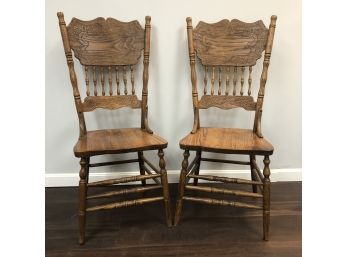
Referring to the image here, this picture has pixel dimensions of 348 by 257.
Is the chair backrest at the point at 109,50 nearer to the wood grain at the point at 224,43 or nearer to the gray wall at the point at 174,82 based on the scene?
the gray wall at the point at 174,82

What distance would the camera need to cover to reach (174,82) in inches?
82.4

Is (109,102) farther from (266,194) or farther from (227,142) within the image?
(266,194)

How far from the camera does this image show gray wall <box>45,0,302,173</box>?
6.55 ft

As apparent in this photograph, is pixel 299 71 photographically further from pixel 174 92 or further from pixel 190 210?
pixel 190 210

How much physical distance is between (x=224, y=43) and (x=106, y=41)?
67 centimetres

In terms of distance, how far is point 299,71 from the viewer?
2135mm

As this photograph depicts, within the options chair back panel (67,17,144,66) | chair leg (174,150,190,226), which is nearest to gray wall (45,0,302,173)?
chair back panel (67,17,144,66)

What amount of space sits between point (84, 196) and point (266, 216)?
90cm

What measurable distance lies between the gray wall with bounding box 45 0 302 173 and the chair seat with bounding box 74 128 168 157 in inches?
13.6

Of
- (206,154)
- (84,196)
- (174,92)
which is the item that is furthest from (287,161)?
(84,196)

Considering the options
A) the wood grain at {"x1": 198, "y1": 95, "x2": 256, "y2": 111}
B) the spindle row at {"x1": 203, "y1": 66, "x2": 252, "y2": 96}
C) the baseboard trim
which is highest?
the spindle row at {"x1": 203, "y1": 66, "x2": 252, "y2": 96}

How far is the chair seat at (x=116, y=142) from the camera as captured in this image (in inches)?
61.1

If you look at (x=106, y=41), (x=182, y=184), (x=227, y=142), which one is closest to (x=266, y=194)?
(x=227, y=142)

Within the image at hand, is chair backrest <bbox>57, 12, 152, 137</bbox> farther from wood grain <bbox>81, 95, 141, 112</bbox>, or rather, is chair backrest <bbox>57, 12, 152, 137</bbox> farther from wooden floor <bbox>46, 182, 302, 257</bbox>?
wooden floor <bbox>46, 182, 302, 257</bbox>
